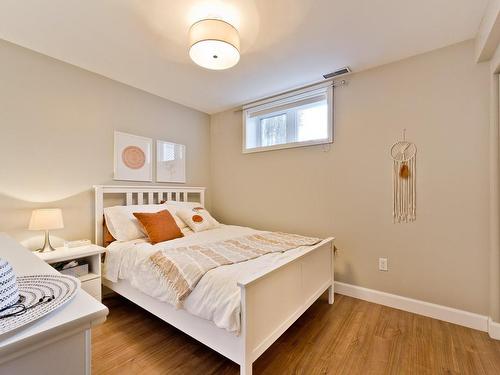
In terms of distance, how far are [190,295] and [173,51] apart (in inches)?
79.1

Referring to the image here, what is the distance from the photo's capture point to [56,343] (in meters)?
0.55

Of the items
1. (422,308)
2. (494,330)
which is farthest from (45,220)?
(494,330)

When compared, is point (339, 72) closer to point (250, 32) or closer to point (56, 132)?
point (250, 32)

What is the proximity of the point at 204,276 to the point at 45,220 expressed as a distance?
1.49 meters

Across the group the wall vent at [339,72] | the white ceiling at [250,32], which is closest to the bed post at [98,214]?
the white ceiling at [250,32]

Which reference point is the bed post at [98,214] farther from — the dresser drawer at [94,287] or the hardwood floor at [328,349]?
the hardwood floor at [328,349]

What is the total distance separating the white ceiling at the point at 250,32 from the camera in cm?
166

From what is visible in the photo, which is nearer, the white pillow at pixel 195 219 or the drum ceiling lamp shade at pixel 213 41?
the drum ceiling lamp shade at pixel 213 41

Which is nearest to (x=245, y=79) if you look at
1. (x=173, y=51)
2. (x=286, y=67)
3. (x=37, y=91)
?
(x=286, y=67)

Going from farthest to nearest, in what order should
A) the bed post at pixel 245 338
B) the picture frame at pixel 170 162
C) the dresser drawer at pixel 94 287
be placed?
1. the picture frame at pixel 170 162
2. the dresser drawer at pixel 94 287
3. the bed post at pixel 245 338

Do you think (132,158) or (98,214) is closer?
(98,214)

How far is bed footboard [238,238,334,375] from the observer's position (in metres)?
1.29

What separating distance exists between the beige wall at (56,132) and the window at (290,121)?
141 centimetres

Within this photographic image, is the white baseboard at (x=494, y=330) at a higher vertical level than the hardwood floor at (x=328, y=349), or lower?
higher
